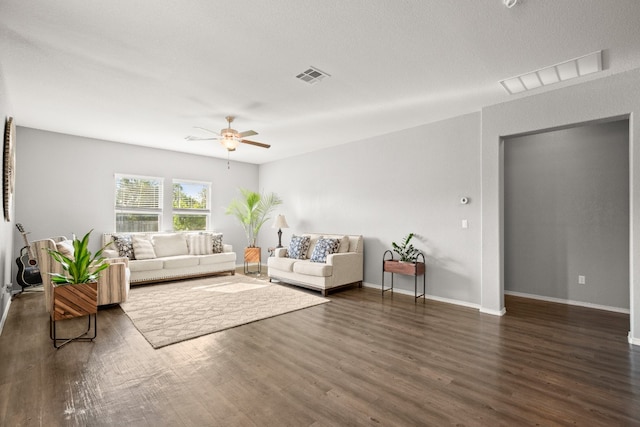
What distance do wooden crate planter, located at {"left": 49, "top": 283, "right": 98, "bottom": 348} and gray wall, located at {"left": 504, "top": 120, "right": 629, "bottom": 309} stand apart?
19.0 ft

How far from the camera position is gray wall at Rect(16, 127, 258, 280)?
17.3 ft

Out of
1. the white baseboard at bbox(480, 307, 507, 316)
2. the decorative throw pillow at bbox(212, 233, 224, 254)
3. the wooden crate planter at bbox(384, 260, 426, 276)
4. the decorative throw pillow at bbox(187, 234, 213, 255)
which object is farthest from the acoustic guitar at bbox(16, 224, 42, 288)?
the white baseboard at bbox(480, 307, 507, 316)

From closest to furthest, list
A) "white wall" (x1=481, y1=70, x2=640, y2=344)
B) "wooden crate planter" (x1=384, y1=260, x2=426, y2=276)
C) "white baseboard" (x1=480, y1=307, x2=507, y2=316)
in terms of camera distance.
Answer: "white wall" (x1=481, y1=70, x2=640, y2=344) < "white baseboard" (x1=480, y1=307, x2=507, y2=316) < "wooden crate planter" (x1=384, y1=260, x2=426, y2=276)

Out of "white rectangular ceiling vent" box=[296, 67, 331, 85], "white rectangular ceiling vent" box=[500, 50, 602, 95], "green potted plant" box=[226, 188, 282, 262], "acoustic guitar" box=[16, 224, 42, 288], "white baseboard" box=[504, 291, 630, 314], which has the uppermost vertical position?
"white rectangular ceiling vent" box=[296, 67, 331, 85]

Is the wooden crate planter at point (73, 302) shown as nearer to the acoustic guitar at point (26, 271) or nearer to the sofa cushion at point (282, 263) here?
the acoustic guitar at point (26, 271)

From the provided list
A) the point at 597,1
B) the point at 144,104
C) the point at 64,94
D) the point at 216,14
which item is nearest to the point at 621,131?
the point at 597,1

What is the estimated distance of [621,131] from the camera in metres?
4.14

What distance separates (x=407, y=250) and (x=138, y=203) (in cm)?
552

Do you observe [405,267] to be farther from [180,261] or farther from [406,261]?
[180,261]

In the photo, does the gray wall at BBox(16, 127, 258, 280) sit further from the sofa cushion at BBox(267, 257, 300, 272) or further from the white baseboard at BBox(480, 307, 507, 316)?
the white baseboard at BBox(480, 307, 507, 316)

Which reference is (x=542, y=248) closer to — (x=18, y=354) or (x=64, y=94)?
(x=18, y=354)

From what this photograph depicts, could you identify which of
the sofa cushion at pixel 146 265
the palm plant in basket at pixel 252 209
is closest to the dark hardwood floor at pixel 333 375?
the sofa cushion at pixel 146 265

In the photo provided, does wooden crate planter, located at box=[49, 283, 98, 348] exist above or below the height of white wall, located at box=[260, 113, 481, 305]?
below

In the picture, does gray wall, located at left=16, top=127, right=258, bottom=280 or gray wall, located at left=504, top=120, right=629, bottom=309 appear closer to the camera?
gray wall, located at left=504, top=120, right=629, bottom=309
